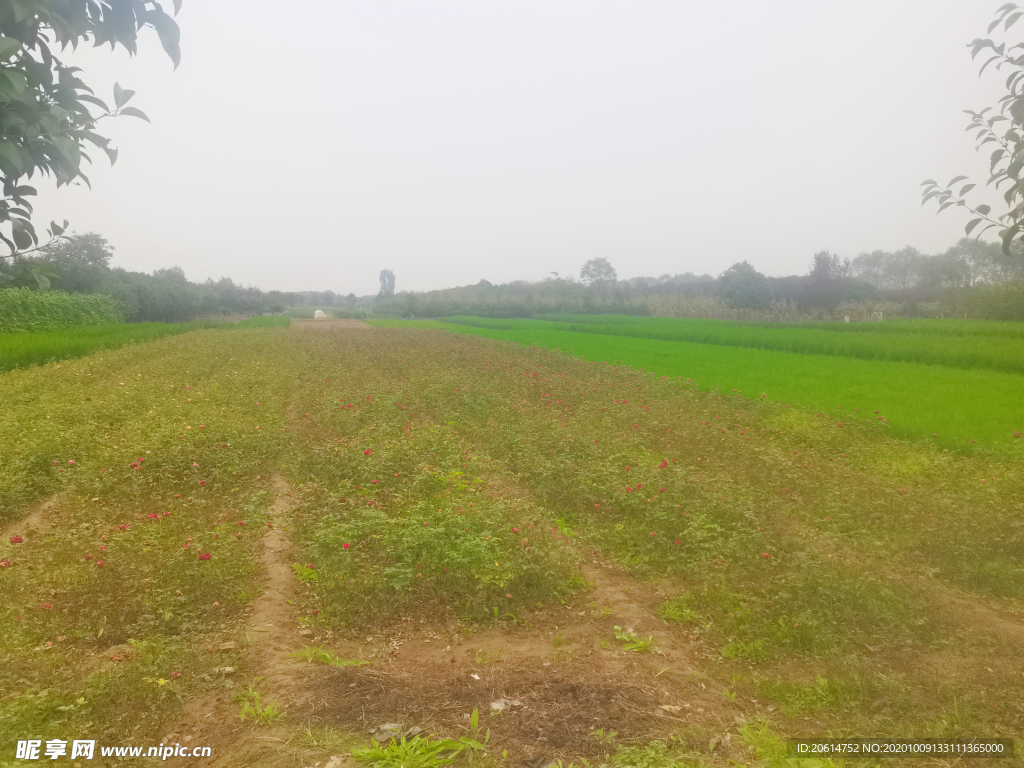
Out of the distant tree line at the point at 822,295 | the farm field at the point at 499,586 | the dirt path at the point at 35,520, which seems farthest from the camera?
the distant tree line at the point at 822,295

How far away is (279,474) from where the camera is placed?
882 centimetres

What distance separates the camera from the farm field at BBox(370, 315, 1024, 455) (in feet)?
33.9

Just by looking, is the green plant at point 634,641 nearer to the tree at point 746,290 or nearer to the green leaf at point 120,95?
the green leaf at point 120,95

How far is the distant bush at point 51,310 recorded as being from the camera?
25.6 metres

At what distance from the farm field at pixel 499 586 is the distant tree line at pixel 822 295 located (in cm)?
1688

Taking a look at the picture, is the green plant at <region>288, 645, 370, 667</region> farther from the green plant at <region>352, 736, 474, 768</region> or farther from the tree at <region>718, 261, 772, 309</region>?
the tree at <region>718, 261, 772, 309</region>

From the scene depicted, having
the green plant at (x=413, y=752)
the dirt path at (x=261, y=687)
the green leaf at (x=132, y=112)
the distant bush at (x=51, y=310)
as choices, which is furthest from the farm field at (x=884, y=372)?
the distant bush at (x=51, y=310)

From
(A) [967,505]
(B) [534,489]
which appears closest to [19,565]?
(B) [534,489]

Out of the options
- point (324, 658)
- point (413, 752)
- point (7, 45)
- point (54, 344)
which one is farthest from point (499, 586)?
point (54, 344)

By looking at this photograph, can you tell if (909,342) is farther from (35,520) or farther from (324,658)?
(35,520)

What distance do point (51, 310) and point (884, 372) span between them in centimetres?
3899

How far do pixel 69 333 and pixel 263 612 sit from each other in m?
24.4

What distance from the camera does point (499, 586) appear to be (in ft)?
17.8

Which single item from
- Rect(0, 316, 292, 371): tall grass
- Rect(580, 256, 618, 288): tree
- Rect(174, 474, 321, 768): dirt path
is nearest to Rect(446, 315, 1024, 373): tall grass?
Rect(174, 474, 321, 768): dirt path
